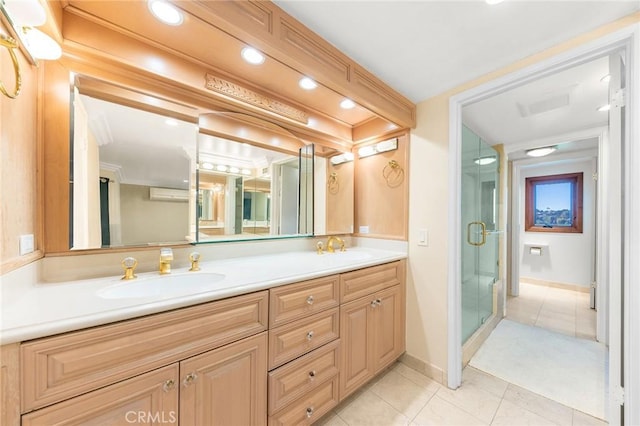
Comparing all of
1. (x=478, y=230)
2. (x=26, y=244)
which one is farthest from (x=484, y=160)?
(x=26, y=244)

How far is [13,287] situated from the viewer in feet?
2.61

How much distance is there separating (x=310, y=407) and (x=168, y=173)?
155 centimetres

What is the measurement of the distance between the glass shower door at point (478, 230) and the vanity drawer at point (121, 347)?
6.41 feet

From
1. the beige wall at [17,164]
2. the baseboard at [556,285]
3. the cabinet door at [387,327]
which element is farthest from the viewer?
the baseboard at [556,285]

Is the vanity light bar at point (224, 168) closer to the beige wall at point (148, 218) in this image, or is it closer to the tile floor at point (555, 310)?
the beige wall at point (148, 218)

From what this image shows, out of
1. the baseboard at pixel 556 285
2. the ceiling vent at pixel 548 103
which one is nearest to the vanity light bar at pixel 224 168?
the ceiling vent at pixel 548 103

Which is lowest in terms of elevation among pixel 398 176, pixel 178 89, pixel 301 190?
pixel 301 190

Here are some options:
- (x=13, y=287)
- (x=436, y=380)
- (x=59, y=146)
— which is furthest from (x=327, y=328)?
(x=59, y=146)

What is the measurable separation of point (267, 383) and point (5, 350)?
2.82 feet

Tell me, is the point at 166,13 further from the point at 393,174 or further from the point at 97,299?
the point at 393,174

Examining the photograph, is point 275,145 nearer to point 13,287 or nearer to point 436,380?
point 13,287

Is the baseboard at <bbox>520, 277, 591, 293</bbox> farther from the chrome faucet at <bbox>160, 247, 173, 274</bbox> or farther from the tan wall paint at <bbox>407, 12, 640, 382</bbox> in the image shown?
the chrome faucet at <bbox>160, 247, 173, 274</bbox>

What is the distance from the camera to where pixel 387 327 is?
1.72 m

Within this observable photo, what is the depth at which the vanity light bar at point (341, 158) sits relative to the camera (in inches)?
87.2
